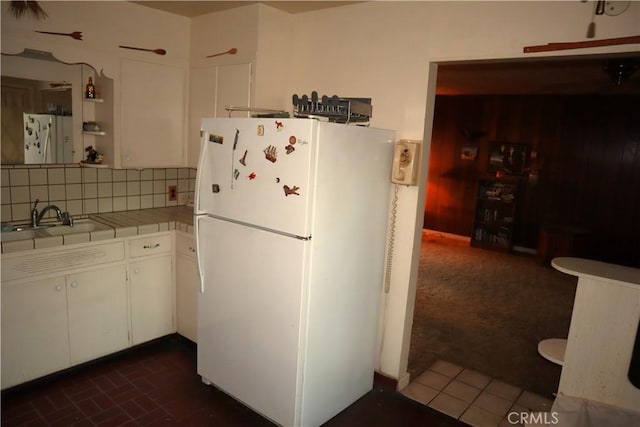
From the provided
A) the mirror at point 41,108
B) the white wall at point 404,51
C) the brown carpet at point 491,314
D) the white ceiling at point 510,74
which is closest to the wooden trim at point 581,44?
the white wall at point 404,51

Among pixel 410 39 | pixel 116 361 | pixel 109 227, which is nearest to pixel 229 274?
pixel 109 227

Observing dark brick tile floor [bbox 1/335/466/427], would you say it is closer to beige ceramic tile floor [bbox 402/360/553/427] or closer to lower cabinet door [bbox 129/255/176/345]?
beige ceramic tile floor [bbox 402/360/553/427]

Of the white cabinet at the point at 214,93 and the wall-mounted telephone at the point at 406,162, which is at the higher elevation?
the white cabinet at the point at 214,93

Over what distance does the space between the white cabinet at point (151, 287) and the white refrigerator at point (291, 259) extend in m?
0.57

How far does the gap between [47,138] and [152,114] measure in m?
0.70

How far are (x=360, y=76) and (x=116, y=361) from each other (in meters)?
2.47

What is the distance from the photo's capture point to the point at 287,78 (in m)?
3.02

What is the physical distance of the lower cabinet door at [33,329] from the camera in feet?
7.64

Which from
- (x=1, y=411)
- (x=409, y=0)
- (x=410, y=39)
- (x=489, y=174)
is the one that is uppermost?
(x=409, y=0)

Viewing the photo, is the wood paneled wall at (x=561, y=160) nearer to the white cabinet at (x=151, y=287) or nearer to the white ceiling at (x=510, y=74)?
the white ceiling at (x=510, y=74)

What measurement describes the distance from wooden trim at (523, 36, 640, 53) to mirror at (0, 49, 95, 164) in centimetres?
282

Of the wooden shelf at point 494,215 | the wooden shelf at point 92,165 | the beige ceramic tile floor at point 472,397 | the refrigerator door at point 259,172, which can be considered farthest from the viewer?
the wooden shelf at point 494,215

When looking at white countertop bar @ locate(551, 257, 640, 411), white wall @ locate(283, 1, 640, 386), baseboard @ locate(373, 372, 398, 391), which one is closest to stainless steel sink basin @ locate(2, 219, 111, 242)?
white wall @ locate(283, 1, 640, 386)

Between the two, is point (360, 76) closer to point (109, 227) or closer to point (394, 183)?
point (394, 183)
